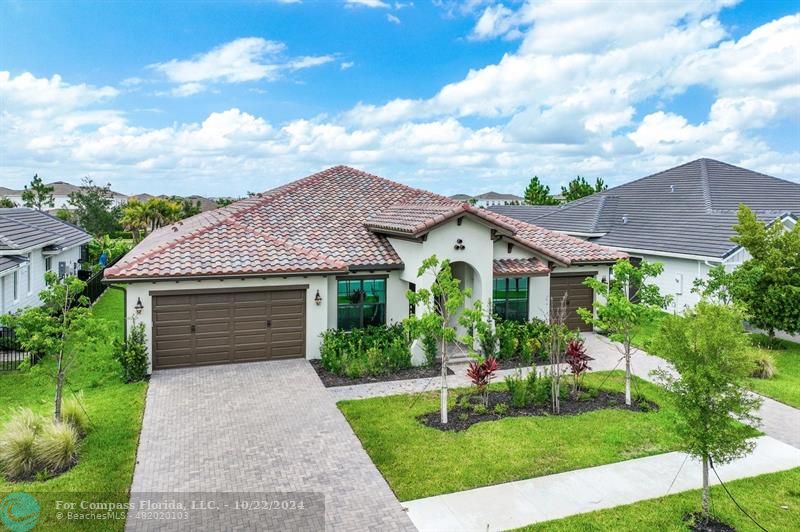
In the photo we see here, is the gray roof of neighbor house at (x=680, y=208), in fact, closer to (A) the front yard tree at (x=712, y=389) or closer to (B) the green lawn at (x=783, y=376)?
(B) the green lawn at (x=783, y=376)

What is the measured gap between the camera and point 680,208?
99.2ft

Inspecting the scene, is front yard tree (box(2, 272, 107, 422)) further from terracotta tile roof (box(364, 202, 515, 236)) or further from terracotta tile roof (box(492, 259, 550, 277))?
terracotta tile roof (box(492, 259, 550, 277))

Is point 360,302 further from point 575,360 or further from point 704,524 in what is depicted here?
point 704,524

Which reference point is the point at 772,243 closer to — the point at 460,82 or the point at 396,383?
the point at 396,383

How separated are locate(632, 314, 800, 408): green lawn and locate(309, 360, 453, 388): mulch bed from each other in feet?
19.5

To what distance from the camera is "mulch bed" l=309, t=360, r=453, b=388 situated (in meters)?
15.1

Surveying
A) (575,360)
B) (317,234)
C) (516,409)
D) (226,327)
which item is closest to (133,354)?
(226,327)

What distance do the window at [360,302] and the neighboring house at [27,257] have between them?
41.1 feet

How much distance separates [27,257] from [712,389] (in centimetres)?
2653

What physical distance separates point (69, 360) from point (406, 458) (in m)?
7.52

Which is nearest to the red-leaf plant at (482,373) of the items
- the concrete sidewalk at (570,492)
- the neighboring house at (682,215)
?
the concrete sidewalk at (570,492)

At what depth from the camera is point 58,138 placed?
32.2 metres

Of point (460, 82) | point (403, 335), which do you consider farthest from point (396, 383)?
point (460, 82)

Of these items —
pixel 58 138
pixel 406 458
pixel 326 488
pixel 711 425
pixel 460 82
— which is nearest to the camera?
pixel 711 425
